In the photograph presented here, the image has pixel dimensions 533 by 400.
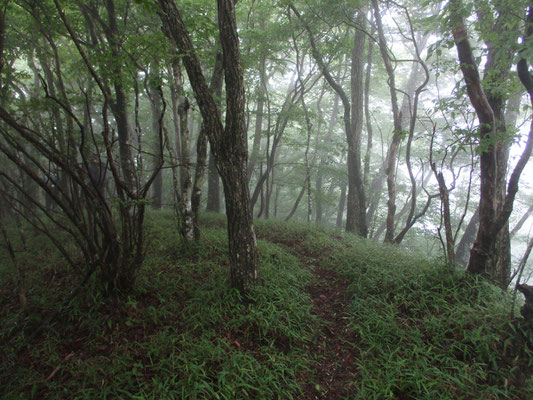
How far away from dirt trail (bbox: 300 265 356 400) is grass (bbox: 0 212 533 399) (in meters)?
0.09

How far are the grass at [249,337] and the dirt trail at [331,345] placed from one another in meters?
0.09

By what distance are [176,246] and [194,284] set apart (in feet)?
4.76

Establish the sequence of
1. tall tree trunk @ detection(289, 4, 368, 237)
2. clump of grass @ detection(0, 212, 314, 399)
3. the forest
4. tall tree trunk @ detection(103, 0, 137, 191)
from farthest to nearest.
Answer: tall tree trunk @ detection(289, 4, 368, 237) → tall tree trunk @ detection(103, 0, 137, 191) → the forest → clump of grass @ detection(0, 212, 314, 399)

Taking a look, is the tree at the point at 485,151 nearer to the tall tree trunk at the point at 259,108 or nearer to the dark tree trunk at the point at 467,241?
the tall tree trunk at the point at 259,108

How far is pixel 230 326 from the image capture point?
3438mm

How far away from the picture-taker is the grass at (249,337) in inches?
107

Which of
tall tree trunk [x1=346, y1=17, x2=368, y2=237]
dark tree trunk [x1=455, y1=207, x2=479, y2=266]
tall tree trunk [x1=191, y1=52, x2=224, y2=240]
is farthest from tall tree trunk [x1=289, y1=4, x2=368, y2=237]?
tall tree trunk [x1=191, y1=52, x2=224, y2=240]

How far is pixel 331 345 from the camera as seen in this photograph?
3459 mm

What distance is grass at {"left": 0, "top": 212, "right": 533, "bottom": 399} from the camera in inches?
107

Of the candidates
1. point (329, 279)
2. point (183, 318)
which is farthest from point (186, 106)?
point (329, 279)

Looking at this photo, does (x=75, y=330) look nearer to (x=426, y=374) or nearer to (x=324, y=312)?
(x=324, y=312)

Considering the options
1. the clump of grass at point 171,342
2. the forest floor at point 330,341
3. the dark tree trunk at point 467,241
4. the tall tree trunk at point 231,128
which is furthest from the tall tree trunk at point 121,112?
the dark tree trunk at point 467,241

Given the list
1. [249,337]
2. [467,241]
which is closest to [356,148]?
[467,241]

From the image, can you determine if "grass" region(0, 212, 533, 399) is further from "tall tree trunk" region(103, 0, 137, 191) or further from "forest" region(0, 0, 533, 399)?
"tall tree trunk" region(103, 0, 137, 191)
